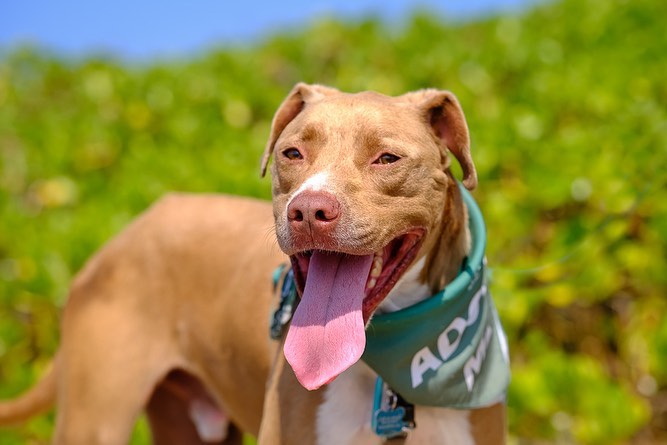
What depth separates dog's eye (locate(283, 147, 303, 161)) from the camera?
10.0ft

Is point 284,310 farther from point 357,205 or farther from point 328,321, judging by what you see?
point 357,205

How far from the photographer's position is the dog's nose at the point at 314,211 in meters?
2.68

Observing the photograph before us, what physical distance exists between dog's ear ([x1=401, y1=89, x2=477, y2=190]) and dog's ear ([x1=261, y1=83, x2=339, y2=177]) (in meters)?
0.33

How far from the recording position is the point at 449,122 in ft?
10.7

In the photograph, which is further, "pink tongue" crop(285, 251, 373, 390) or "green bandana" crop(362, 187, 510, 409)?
"green bandana" crop(362, 187, 510, 409)

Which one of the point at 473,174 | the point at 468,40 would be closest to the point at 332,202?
the point at 473,174

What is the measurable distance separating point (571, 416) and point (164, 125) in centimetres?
503

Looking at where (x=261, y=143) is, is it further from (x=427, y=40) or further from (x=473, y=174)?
(x=473, y=174)

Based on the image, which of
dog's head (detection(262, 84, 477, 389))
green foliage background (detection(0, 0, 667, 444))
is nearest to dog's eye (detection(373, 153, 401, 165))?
dog's head (detection(262, 84, 477, 389))

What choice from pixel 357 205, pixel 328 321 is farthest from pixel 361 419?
pixel 357 205

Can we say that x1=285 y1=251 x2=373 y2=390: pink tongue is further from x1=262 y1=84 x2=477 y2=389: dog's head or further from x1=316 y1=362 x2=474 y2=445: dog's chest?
x1=316 y1=362 x2=474 y2=445: dog's chest

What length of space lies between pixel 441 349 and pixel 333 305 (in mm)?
591

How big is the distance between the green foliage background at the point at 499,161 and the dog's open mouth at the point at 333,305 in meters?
1.25

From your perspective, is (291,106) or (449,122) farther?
(291,106)
